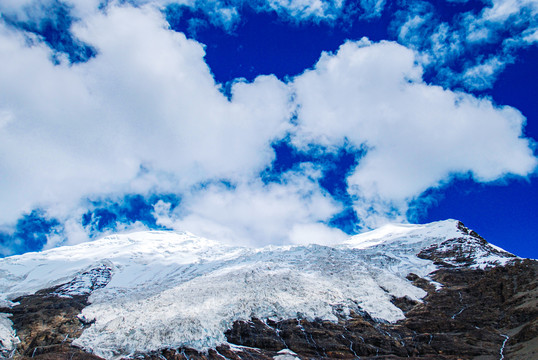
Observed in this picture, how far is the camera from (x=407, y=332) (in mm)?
56781

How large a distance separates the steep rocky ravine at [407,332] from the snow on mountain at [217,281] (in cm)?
260

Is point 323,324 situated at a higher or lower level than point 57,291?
lower

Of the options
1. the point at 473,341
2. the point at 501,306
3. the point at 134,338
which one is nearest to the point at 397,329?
the point at 473,341

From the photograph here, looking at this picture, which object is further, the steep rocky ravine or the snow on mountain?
the snow on mountain

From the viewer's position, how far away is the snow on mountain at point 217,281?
192ft

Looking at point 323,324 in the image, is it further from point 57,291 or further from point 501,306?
point 57,291

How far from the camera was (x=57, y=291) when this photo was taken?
300 ft

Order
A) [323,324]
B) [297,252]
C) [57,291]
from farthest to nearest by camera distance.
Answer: [297,252]
[57,291]
[323,324]

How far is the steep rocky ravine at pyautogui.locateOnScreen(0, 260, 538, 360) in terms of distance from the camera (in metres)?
50.5

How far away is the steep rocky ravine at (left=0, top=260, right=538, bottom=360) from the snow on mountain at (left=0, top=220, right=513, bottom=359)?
2601 millimetres

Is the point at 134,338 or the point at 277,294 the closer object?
the point at 134,338

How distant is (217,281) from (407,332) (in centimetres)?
4145

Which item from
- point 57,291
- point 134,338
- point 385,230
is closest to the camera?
point 134,338

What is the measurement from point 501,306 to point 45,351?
78207 mm
